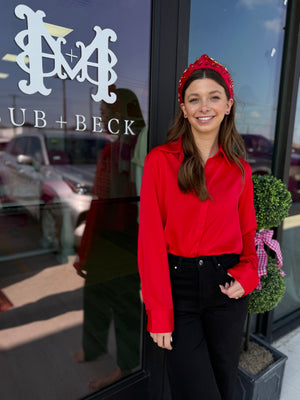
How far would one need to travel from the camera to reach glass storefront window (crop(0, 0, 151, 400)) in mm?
1386

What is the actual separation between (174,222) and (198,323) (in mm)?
459

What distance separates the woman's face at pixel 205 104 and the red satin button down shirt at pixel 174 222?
0.13 m

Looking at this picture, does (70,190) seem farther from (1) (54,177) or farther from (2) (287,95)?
(2) (287,95)


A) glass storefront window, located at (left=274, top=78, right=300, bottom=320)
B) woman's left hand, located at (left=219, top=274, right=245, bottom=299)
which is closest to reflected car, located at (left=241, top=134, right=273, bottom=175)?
glass storefront window, located at (left=274, top=78, right=300, bottom=320)

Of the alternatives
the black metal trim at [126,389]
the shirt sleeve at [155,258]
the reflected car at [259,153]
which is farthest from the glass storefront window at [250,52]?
the black metal trim at [126,389]

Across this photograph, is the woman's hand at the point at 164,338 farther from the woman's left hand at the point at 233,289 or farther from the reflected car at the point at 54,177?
the reflected car at the point at 54,177

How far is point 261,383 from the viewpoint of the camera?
1.93 metres

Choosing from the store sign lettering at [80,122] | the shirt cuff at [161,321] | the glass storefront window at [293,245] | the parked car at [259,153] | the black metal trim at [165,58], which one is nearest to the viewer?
the shirt cuff at [161,321]

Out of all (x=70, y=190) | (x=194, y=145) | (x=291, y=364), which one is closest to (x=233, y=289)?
(x=194, y=145)

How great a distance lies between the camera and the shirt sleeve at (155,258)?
4.15 ft

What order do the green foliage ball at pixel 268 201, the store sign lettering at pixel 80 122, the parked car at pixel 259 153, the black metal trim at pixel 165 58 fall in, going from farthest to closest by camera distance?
the parked car at pixel 259 153, the green foliage ball at pixel 268 201, the black metal trim at pixel 165 58, the store sign lettering at pixel 80 122

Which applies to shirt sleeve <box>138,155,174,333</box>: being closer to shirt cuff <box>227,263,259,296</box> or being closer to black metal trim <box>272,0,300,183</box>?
shirt cuff <box>227,263,259,296</box>

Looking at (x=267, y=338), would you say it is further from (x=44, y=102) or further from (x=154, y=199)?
(x=44, y=102)

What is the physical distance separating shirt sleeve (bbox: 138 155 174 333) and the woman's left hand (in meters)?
0.25
